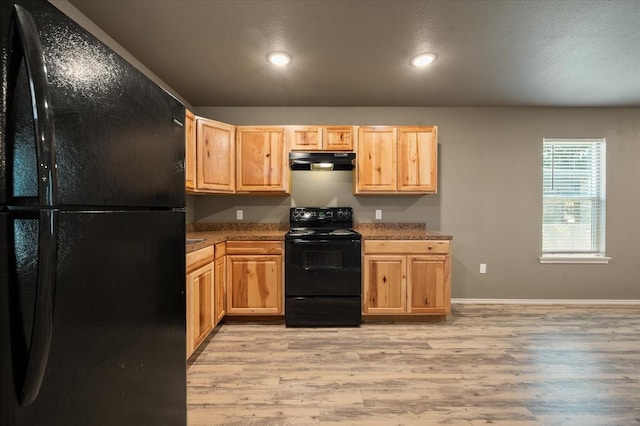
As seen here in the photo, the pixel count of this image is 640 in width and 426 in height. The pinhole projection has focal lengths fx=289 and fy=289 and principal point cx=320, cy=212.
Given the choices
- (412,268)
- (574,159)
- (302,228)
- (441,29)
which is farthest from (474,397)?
(574,159)

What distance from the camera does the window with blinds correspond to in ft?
12.0

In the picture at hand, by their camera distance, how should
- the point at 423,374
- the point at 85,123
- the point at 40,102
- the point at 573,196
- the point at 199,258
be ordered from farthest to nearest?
1. the point at 573,196
2. the point at 199,258
3. the point at 423,374
4. the point at 85,123
5. the point at 40,102

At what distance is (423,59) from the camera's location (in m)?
2.44

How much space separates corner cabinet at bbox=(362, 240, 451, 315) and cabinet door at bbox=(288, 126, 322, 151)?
1230 millimetres

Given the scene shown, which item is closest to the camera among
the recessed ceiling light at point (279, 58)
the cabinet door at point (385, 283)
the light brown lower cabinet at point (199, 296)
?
the light brown lower cabinet at point (199, 296)

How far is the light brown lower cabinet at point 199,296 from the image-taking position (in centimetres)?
216

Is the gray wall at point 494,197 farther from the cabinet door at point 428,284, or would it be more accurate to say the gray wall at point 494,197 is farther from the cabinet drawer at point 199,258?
the cabinet drawer at point 199,258

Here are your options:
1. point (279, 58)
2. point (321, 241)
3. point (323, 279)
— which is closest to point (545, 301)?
point (323, 279)

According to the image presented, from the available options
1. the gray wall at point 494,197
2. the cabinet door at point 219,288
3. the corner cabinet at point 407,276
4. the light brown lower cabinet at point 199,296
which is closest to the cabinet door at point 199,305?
the light brown lower cabinet at point 199,296

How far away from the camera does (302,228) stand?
11.4 ft

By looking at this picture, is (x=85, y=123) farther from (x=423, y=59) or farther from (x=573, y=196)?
(x=573, y=196)

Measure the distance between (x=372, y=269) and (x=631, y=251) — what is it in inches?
134

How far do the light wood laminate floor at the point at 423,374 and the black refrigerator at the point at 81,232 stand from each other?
0.92 meters

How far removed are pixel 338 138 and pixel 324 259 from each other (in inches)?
53.5
